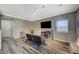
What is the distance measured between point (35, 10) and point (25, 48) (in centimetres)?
76

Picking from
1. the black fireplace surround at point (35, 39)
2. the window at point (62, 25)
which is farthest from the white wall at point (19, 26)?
the window at point (62, 25)

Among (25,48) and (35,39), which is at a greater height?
(35,39)

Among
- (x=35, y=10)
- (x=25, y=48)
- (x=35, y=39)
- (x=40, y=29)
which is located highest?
(x=35, y=10)

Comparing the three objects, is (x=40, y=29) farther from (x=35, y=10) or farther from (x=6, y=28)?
(x=6, y=28)

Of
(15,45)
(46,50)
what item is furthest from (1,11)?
(46,50)

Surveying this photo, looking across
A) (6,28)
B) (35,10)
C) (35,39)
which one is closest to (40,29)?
(35,39)

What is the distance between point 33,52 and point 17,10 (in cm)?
87

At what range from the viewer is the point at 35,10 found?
7.48ft

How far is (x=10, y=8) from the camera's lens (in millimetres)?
2240

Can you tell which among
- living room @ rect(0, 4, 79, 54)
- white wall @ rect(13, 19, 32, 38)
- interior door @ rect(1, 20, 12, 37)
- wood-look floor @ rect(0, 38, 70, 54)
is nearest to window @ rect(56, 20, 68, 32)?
living room @ rect(0, 4, 79, 54)

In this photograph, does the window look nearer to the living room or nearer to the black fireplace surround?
the living room

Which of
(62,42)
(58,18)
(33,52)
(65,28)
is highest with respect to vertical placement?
(58,18)

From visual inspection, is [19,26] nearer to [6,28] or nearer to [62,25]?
[6,28]

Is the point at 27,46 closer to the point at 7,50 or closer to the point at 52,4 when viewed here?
the point at 7,50
